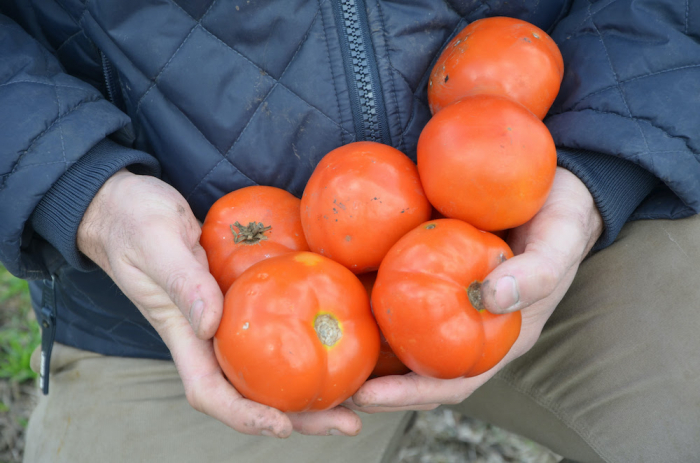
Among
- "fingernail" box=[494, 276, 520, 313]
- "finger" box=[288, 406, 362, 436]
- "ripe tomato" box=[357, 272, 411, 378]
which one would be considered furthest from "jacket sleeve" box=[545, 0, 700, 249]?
"finger" box=[288, 406, 362, 436]

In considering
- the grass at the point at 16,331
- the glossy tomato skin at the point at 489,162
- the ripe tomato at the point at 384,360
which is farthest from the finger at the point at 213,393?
the grass at the point at 16,331

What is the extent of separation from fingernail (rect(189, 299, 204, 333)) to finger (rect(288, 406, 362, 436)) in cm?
36

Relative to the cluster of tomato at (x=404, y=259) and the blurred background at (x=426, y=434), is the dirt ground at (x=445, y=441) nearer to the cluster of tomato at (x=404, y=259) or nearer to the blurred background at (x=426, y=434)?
the blurred background at (x=426, y=434)

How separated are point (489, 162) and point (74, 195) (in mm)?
1274

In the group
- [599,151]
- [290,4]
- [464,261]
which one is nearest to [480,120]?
[464,261]

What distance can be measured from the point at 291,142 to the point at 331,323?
2.40 ft

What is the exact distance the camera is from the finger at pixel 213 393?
1.32 metres

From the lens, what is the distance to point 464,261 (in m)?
1.32

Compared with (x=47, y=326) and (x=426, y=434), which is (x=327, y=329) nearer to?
(x=47, y=326)

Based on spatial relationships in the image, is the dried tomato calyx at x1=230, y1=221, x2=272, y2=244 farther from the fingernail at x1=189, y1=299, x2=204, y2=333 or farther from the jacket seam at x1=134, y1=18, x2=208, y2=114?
the jacket seam at x1=134, y1=18, x2=208, y2=114

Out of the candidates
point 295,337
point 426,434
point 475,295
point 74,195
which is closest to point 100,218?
point 74,195

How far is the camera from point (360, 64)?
5.64 ft

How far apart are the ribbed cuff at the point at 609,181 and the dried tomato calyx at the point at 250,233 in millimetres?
951

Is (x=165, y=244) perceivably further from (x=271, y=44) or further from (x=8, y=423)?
(x=8, y=423)
